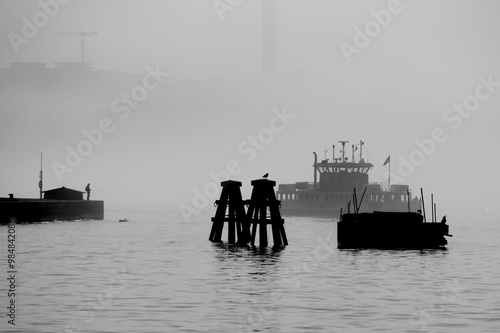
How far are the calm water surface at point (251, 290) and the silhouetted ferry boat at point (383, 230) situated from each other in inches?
45.4

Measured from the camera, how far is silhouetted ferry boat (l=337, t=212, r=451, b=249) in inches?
2970

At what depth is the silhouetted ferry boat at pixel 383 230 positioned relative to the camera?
75.4 metres

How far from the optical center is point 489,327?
34688 mm

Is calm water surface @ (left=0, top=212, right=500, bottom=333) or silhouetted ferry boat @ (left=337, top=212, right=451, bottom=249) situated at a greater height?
silhouetted ferry boat @ (left=337, top=212, right=451, bottom=249)

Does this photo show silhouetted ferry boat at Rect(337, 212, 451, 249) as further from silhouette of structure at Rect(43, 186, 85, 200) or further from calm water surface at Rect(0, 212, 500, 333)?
silhouette of structure at Rect(43, 186, 85, 200)

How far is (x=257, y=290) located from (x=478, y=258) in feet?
97.3

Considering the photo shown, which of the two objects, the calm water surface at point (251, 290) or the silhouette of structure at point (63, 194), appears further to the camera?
the silhouette of structure at point (63, 194)

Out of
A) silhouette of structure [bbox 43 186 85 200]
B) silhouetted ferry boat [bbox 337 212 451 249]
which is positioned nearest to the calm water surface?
silhouetted ferry boat [bbox 337 212 451 249]

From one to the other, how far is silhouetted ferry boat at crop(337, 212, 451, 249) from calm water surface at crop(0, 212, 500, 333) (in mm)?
1154

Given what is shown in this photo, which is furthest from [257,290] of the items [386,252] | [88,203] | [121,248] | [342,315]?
[88,203]

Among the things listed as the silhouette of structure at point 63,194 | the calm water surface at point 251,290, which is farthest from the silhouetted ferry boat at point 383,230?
the silhouette of structure at point 63,194

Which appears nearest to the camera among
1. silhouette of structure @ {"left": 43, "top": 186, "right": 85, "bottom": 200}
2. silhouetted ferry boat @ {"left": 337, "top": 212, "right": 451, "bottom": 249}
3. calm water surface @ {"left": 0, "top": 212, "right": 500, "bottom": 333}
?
calm water surface @ {"left": 0, "top": 212, "right": 500, "bottom": 333}

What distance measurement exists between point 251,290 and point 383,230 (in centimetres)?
3110

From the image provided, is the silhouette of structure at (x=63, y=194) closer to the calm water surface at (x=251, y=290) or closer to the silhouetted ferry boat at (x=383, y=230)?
the calm water surface at (x=251, y=290)
